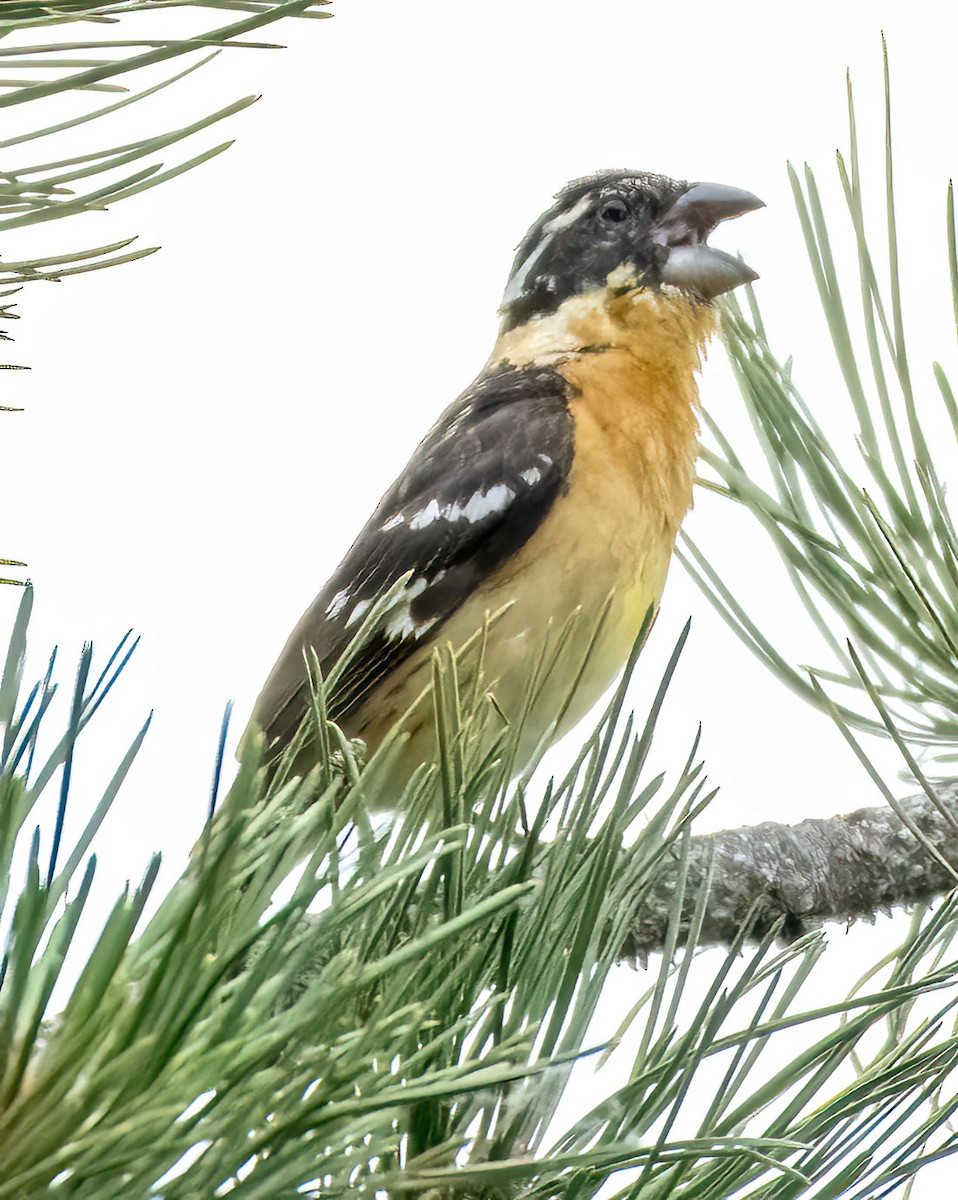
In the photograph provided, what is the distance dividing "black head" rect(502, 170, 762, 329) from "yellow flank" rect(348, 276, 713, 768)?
9 cm

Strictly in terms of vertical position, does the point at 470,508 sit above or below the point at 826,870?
above

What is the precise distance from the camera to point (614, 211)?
113 inches

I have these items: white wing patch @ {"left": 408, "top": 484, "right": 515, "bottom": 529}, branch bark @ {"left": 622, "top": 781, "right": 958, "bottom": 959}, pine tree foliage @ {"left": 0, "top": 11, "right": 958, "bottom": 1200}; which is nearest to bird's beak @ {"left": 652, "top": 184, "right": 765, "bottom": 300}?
white wing patch @ {"left": 408, "top": 484, "right": 515, "bottom": 529}

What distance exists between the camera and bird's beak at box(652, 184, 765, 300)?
8.87ft

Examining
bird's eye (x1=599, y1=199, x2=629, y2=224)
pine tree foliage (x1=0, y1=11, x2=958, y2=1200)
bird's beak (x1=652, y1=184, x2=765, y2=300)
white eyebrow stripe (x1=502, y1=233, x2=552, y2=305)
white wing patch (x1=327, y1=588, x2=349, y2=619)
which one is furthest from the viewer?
white eyebrow stripe (x1=502, y1=233, x2=552, y2=305)

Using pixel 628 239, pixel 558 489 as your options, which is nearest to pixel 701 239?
pixel 628 239

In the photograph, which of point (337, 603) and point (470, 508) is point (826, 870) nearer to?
point (470, 508)

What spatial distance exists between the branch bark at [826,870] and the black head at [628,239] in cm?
124

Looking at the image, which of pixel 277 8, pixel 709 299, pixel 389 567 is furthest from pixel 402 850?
pixel 709 299

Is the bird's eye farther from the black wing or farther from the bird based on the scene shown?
the black wing

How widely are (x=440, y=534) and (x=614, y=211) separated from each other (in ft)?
2.84

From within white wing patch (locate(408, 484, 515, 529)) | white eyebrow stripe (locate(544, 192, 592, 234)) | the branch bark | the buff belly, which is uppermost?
white eyebrow stripe (locate(544, 192, 592, 234))

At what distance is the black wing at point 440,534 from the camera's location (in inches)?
92.4

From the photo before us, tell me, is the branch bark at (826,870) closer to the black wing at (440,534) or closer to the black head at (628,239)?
the black wing at (440,534)
